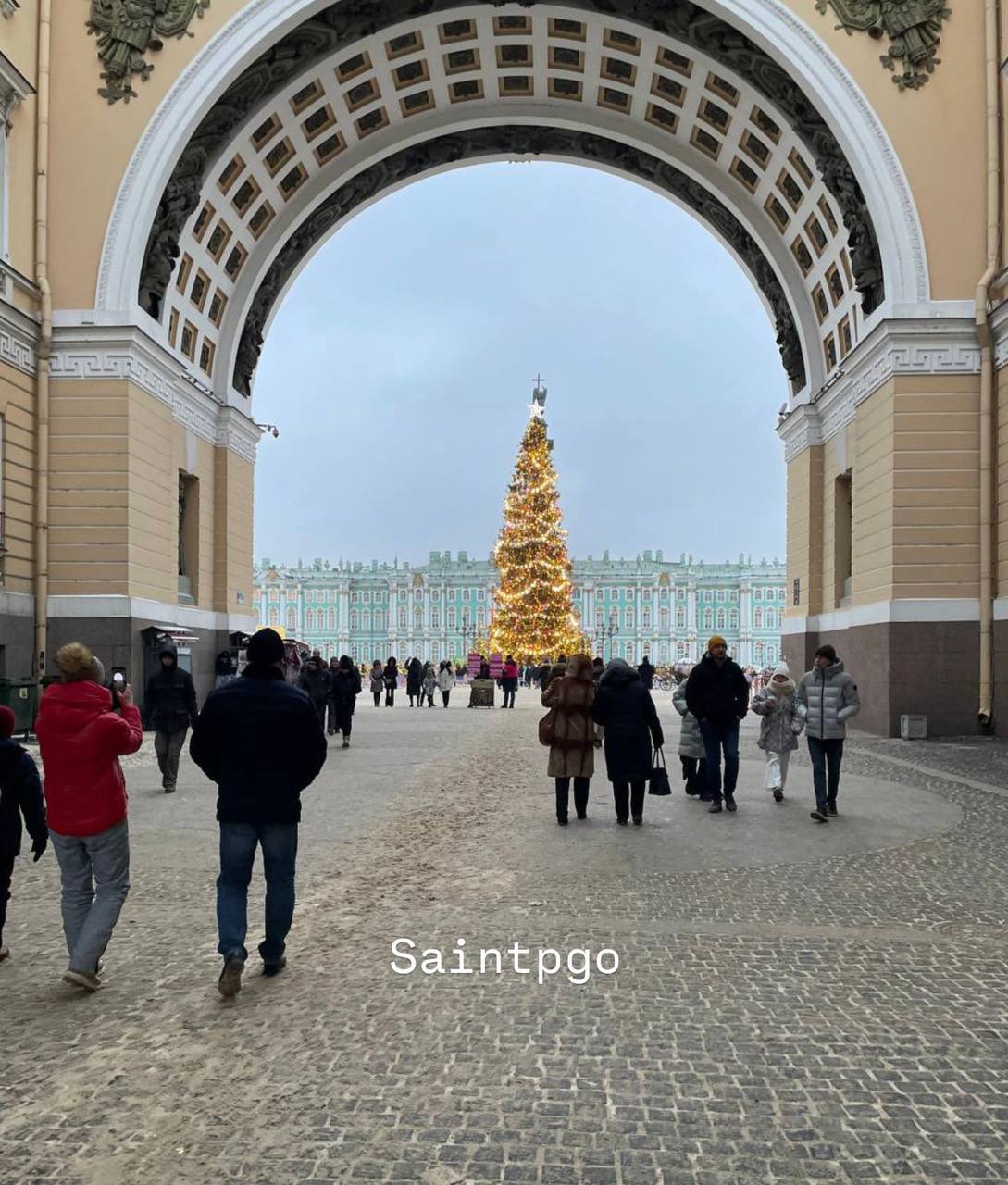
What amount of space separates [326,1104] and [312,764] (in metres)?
1.96

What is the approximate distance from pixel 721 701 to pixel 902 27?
15.7m

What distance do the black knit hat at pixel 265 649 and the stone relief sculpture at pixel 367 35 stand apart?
1772cm

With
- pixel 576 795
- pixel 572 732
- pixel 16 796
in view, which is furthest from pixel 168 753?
pixel 16 796

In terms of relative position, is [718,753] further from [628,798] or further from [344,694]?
[344,694]

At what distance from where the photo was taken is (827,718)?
1073cm

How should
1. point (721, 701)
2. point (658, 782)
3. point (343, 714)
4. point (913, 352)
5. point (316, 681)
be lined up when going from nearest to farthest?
point (658, 782) → point (721, 701) → point (316, 681) → point (343, 714) → point (913, 352)

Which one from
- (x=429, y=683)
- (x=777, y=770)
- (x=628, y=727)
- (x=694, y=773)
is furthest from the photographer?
(x=429, y=683)

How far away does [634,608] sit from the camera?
412 ft

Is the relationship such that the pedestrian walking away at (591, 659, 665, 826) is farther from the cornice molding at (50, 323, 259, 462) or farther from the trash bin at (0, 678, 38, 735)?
the cornice molding at (50, 323, 259, 462)

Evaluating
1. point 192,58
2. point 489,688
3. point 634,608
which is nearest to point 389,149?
point 192,58

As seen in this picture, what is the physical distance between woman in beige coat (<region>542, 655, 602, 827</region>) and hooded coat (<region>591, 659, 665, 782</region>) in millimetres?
175

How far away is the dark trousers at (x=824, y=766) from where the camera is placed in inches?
420

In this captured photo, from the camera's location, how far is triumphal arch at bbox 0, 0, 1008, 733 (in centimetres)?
2022

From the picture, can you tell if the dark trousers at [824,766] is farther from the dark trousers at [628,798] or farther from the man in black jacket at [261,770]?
the man in black jacket at [261,770]
